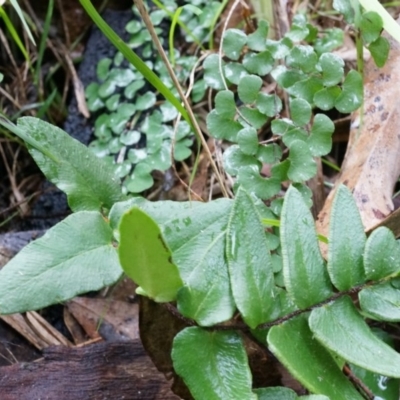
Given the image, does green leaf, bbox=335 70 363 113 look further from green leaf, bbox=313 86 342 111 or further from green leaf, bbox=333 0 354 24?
green leaf, bbox=333 0 354 24

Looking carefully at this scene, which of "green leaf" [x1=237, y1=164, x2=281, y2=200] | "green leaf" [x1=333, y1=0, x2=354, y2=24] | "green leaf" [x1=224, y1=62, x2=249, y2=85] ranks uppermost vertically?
"green leaf" [x1=333, y1=0, x2=354, y2=24]

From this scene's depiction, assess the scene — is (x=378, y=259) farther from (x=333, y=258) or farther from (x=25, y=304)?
(x=25, y=304)

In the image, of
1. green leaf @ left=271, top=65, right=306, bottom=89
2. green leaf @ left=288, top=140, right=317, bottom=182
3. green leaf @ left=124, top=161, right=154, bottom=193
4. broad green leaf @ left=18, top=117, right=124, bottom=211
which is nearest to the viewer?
broad green leaf @ left=18, top=117, right=124, bottom=211

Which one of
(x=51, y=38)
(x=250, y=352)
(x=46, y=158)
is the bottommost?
(x=250, y=352)

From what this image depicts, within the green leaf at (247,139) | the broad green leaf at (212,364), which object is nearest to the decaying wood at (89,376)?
the broad green leaf at (212,364)

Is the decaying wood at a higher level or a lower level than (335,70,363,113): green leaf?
lower

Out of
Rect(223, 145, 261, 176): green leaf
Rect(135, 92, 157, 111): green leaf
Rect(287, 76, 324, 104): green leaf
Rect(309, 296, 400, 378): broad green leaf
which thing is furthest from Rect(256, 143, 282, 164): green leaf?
Rect(135, 92, 157, 111): green leaf

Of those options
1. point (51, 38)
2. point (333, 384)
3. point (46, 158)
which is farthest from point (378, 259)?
point (51, 38)
